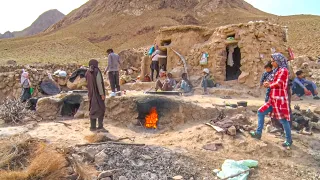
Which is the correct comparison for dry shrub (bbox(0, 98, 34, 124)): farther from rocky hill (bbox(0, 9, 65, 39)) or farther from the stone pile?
rocky hill (bbox(0, 9, 65, 39))

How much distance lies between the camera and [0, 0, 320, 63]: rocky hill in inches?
1251

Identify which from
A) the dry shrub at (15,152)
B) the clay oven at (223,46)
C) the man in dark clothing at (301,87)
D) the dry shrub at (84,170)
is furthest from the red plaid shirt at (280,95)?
the clay oven at (223,46)

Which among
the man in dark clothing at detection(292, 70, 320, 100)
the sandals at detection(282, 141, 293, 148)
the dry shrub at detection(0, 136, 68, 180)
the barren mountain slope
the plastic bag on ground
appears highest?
the barren mountain slope

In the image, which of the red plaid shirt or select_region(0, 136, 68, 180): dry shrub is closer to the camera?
select_region(0, 136, 68, 180): dry shrub

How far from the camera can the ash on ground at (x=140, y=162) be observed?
13.5ft

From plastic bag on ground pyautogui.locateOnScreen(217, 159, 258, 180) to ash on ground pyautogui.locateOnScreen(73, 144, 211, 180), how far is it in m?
0.24

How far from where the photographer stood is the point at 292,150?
4.93 m

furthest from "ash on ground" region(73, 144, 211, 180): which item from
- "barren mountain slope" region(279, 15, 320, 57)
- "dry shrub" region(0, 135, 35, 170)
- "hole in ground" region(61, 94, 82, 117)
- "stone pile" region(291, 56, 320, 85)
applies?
"barren mountain slope" region(279, 15, 320, 57)

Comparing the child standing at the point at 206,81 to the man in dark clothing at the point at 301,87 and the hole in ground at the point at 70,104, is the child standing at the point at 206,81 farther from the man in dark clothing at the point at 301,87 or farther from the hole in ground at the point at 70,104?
the hole in ground at the point at 70,104

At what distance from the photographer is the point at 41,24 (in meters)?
76.1

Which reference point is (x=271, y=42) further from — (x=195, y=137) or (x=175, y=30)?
(x=195, y=137)

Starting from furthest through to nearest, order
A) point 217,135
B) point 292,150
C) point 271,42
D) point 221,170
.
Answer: point 271,42, point 217,135, point 292,150, point 221,170

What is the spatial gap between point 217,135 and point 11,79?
32.2 feet

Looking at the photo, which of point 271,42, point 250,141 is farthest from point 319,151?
point 271,42
